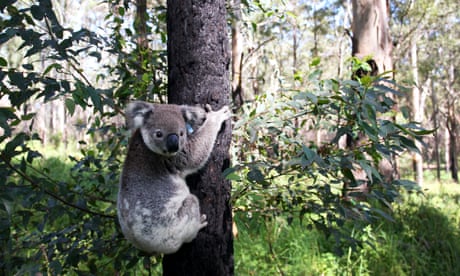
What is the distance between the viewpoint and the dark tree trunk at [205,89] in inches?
67.3

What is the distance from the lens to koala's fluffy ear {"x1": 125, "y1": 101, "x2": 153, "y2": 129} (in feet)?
5.93

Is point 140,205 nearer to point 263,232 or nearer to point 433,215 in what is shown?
point 263,232

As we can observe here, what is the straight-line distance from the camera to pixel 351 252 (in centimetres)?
346

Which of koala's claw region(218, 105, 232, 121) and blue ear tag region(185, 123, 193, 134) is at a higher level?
koala's claw region(218, 105, 232, 121)

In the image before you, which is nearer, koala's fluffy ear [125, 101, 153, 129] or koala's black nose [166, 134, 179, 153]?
koala's black nose [166, 134, 179, 153]

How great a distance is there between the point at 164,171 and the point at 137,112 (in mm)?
337

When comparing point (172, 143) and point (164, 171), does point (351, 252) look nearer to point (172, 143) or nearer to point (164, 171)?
point (164, 171)

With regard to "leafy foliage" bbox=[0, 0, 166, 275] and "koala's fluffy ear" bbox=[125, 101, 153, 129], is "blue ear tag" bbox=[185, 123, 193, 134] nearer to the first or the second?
"koala's fluffy ear" bbox=[125, 101, 153, 129]

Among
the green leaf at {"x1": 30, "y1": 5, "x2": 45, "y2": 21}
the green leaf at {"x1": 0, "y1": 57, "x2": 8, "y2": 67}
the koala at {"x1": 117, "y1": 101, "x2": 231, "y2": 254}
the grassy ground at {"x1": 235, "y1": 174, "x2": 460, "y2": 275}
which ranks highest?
the green leaf at {"x1": 30, "y1": 5, "x2": 45, "y2": 21}

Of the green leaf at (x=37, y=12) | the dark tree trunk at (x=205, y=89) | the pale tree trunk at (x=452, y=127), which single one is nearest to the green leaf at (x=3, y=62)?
the green leaf at (x=37, y=12)

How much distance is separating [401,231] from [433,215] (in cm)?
94

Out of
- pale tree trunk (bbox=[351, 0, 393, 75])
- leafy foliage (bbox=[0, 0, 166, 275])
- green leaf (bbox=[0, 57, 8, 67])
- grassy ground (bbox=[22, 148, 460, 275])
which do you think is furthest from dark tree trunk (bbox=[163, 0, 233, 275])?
pale tree trunk (bbox=[351, 0, 393, 75])

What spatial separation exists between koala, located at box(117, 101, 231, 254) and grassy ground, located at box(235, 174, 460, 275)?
118 cm

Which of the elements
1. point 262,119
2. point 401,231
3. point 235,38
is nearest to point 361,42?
point 235,38
